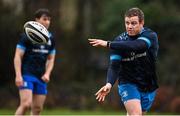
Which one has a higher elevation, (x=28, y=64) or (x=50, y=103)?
(x=28, y=64)

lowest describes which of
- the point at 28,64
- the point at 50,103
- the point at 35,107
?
the point at 50,103

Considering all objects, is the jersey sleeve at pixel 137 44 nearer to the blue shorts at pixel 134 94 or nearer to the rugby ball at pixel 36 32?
the blue shorts at pixel 134 94

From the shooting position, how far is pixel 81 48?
22531 mm

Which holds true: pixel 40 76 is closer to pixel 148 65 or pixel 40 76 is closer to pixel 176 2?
pixel 148 65

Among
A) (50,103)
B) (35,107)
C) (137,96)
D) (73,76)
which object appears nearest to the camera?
(137,96)

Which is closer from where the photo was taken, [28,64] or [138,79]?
[138,79]

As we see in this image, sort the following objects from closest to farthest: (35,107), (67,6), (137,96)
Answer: (137,96) → (35,107) → (67,6)

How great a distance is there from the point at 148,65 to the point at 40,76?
10.1 feet

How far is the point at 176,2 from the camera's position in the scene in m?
23.1

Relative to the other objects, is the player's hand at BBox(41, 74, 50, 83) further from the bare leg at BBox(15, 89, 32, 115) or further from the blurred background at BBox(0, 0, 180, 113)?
the blurred background at BBox(0, 0, 180, 113)

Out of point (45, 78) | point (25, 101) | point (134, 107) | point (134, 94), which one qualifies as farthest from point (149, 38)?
point (25, 101)

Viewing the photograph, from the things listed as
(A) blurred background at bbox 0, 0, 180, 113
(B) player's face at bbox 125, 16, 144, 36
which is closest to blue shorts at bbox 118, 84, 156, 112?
(B) player's face at bbox 125, 16, 144, 36

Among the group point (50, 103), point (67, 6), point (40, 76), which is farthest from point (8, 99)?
point (40, 76)

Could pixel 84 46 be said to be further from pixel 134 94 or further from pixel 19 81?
pixel 134 94
